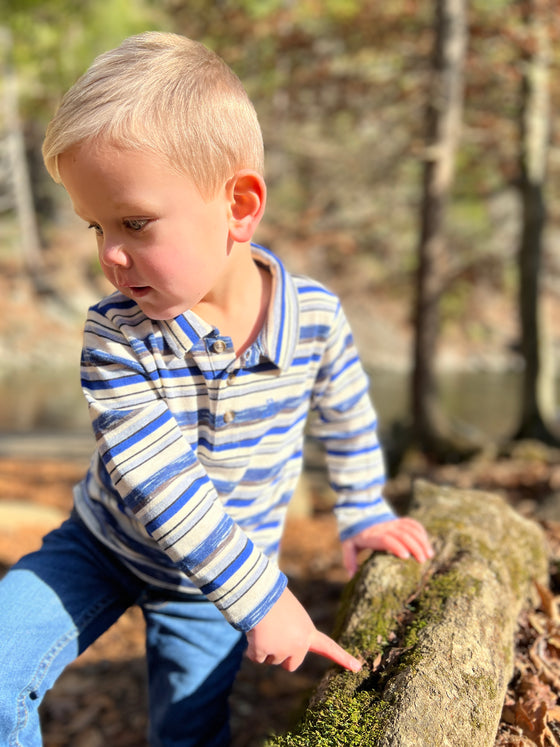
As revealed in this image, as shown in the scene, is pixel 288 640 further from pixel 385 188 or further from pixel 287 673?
pixel 385 188

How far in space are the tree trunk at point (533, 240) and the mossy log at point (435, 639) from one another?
6.23m

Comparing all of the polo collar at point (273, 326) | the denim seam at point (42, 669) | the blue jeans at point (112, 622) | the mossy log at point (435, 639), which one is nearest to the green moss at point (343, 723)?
the mossy log at point (435, 639)

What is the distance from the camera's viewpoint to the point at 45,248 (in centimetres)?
2038

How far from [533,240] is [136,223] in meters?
7.48

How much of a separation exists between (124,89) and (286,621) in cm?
126

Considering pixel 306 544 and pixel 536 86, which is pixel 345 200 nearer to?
pixel 536 86

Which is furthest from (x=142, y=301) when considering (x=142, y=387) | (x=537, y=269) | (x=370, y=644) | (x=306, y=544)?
(x=537, y=269)

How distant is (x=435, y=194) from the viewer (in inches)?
291

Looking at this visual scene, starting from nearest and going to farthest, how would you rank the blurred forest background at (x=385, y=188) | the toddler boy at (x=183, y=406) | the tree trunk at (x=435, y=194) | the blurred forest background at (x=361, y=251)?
the toddler boy at (x=183, y=406) < the blurred forest background at (x=361, y=251) < the tree trunk at (x=435, y=194) < the blurred forest background at (x=385, y=188)

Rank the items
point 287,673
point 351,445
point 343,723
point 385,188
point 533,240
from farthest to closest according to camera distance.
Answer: point 385,188, point 533,240, point 287,673, point 351,445, point 343,723

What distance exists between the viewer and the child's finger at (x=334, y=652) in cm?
160

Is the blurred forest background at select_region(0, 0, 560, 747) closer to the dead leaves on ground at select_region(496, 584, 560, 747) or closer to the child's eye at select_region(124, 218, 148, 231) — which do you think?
the dead leaves on ground at select_region(496, 584, 560, 747)

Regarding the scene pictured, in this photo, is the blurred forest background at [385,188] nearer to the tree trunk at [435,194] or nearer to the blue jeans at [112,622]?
the tree trunk at [435,194]

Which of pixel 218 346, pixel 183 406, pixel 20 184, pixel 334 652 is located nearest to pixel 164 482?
pixel 183 406
